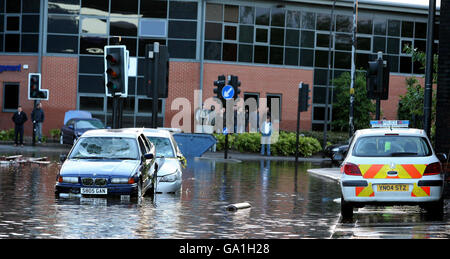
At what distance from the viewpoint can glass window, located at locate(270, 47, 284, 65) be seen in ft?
169

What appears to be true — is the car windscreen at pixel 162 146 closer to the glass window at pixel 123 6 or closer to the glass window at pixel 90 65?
the glass window at pixel 90 65

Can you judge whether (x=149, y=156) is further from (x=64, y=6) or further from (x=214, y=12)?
(x=214, y=12)

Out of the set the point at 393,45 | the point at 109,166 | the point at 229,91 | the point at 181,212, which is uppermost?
the point at 393,45

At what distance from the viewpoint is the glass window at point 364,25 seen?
5309cm

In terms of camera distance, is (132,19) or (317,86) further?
(317,86)

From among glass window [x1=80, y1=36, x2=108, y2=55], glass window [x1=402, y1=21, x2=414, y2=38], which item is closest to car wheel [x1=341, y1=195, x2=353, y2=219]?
glass window [x1=80, y1=36, x2=108, y2=55]

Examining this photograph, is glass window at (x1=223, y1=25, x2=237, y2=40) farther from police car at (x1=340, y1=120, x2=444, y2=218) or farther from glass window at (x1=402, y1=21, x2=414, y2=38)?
police car at (x1=340, y1=120, x2=444, y2=218)

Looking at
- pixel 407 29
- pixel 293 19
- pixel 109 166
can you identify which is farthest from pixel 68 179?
pixel 407 29

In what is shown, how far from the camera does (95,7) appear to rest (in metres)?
49.4

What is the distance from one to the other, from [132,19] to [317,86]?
1175 centimetres

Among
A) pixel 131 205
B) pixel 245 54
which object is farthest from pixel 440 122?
pixel 245 54

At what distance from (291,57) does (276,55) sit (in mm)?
953
